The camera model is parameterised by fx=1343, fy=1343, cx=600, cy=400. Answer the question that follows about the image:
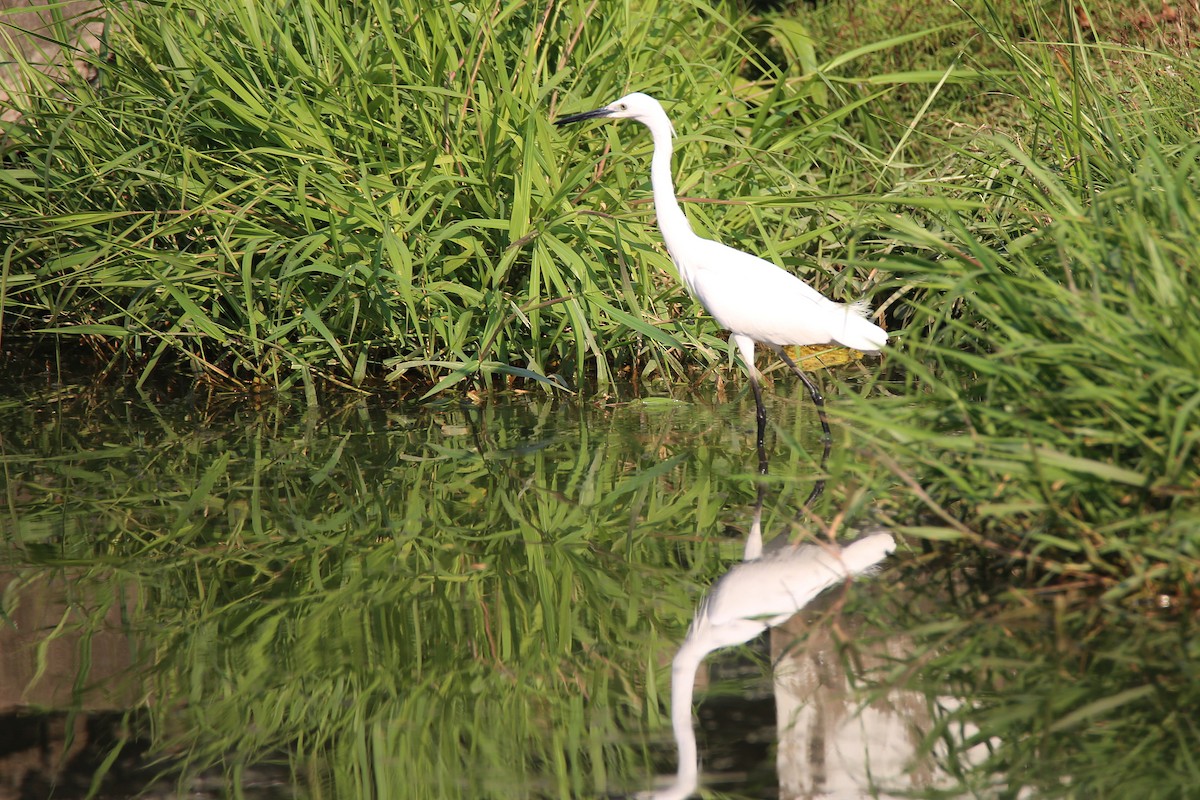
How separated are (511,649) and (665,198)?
244 cm

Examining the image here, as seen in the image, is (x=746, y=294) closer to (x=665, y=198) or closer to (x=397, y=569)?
(x=665, y=198)

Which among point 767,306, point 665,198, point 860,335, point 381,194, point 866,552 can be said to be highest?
point 381,194

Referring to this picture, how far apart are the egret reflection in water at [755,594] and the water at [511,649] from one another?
1.6 inches

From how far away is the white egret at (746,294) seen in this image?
4.93 m

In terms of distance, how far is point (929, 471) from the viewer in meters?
3.40

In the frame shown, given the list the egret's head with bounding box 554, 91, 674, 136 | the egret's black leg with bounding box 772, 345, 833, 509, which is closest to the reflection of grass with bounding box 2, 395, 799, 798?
the egret's black leg with bounding box 772, 345, 833, 509

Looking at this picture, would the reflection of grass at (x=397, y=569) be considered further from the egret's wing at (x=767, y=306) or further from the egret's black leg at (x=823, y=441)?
the egret's wing at (x=767, y=306)

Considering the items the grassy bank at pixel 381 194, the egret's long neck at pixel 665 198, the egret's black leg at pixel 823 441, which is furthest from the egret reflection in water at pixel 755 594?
the grassy bank at pixel 381 194

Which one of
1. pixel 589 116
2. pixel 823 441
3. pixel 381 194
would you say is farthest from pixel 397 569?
pixel 381 194

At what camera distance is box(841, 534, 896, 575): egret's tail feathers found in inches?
138

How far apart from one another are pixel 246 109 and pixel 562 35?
153 centimetres

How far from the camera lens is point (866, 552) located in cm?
359

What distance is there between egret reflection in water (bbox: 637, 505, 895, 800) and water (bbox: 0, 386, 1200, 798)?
42 mm

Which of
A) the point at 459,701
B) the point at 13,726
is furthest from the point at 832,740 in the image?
the point at 13,726
